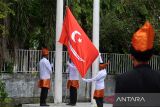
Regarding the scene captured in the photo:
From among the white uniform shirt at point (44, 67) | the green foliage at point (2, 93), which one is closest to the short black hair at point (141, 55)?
the white uniform shirt at point (44, 67)

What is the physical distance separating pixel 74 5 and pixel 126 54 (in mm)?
3275

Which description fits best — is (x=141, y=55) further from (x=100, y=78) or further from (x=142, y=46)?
(x=100, y=78)

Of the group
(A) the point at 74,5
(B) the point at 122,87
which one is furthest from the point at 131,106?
(A) the point at 74,5

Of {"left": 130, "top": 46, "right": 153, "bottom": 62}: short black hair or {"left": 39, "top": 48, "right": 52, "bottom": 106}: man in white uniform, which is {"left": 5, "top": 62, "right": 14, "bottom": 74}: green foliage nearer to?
{"left": 39, "top": 48, "right": 52, "bottom": 106}: man in white uniform

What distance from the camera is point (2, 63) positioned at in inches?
778

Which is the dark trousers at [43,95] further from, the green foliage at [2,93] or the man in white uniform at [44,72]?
the green foliage at [2,93]

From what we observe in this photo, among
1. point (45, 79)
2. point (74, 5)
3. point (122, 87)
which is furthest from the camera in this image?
point (74, 5)

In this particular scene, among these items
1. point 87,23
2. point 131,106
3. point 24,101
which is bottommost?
point 24,101

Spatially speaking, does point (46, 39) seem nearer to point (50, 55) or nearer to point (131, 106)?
point (50, 55)

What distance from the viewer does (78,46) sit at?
52.6 feet

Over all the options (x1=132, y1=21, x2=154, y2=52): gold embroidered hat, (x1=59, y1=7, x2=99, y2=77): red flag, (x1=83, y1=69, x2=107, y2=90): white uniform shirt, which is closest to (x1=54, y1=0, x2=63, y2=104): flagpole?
(x1=59, y1=7, x2=99, y2=77): red flag

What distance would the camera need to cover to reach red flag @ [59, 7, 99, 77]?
51.6 feet

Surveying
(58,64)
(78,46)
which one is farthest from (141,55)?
(58,64)

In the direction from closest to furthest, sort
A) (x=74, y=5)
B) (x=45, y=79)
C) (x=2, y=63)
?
(x=45, y=79)
(x=2, y=63)
(x=74, y=5)
